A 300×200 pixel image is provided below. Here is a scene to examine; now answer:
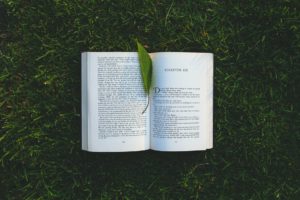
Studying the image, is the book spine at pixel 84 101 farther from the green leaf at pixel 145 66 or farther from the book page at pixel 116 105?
the green leaf at pixel 145 66

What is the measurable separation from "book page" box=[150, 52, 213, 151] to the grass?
69mm

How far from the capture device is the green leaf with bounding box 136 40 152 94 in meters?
1.22

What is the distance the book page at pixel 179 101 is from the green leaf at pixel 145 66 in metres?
0.01

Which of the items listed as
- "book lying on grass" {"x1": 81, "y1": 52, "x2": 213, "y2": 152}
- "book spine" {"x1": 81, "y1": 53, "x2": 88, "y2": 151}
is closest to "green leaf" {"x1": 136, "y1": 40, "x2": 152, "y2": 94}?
"book lying on grass" {"x1": 81, "y1": 52, "x2": 213, "y2": 152}

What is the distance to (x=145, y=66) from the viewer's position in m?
1.22

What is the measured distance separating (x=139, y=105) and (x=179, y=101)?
11 cm

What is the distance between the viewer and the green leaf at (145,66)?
1223mm

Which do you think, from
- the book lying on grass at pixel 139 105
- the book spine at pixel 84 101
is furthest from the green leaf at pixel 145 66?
the book spine at pixel 84 101

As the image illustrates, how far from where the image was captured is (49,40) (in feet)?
4.20

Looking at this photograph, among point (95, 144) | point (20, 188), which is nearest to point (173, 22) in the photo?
point (95, 144)

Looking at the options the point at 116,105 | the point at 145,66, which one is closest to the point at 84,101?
the point at 116,105

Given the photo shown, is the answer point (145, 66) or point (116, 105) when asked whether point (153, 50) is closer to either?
point (145, 66)

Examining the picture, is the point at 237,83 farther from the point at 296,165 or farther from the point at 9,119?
the point at 9,119

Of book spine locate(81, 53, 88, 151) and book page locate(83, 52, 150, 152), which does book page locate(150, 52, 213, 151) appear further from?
book spine locate(81, 53, 88, 151)
